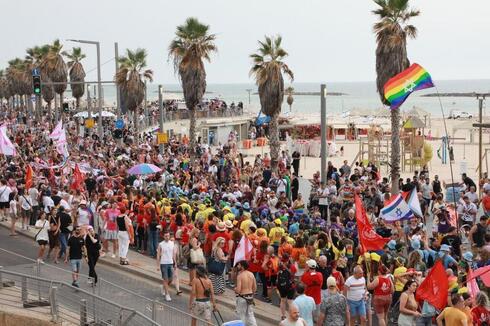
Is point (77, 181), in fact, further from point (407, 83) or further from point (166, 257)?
point (407, 83)

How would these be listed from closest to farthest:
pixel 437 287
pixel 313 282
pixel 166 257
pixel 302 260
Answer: pixel 437 287
pixel 313 282
pixel 302 260
pixel 166 257

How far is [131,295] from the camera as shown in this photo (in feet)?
44.1

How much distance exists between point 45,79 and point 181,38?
1407 inches

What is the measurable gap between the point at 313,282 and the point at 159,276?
5332 millimetres

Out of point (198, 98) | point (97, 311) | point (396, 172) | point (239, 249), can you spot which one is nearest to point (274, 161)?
point (396, 172)

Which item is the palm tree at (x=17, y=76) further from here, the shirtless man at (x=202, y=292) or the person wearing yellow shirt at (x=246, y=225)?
the shirtless man at (x=202, y=292)

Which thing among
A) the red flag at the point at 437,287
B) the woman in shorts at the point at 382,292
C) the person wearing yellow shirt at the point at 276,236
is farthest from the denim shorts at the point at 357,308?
the person wearing yellow shirt at the point at 276,236

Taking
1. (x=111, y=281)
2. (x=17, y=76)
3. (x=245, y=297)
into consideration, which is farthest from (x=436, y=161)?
(x=17, y=76)

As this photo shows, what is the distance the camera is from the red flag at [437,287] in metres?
12.2

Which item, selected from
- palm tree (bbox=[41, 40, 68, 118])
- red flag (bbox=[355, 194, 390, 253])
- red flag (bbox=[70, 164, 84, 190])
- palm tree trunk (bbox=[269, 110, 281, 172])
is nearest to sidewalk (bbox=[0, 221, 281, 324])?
red flag (bbox=[355, 194, 390, 253])

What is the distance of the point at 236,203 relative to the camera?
2134 cm

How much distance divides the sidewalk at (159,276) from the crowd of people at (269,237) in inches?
9.1

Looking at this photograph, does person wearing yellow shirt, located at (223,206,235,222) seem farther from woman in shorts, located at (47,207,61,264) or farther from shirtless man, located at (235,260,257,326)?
shirtless man, located at (235,260,257,326)

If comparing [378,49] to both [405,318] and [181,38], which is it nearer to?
[181,38]
